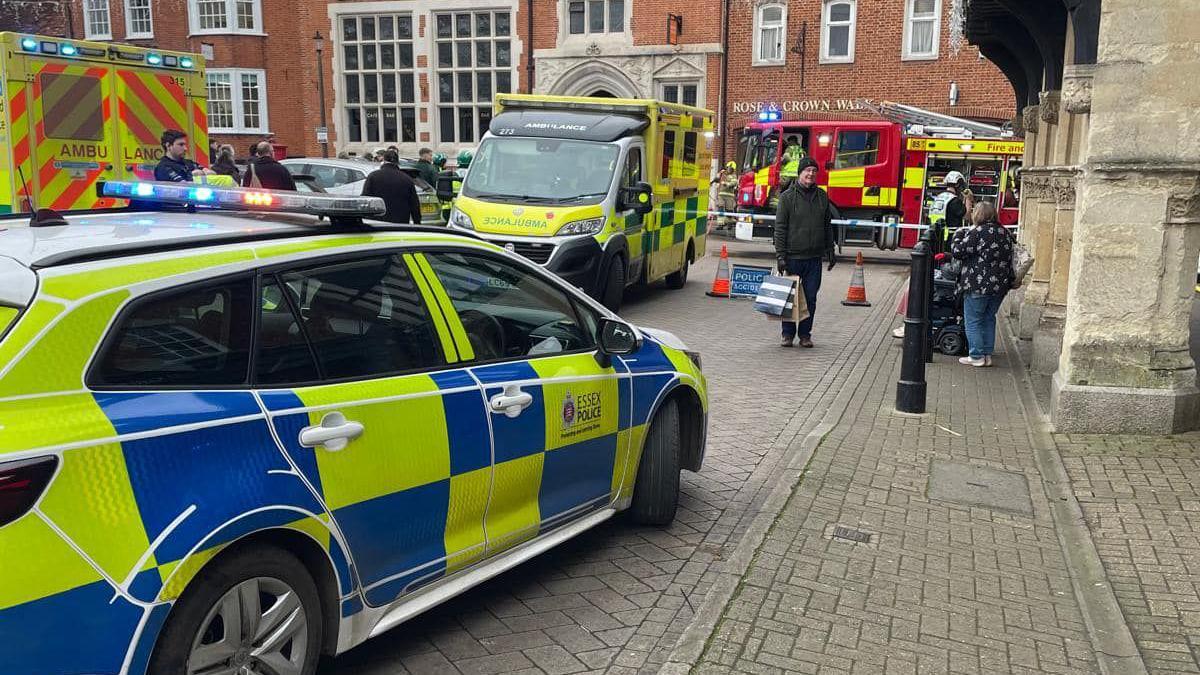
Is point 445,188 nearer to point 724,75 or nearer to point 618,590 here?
point 618,590

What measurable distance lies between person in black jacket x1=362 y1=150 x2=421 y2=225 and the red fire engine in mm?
11330

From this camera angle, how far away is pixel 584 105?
1327 centimetres

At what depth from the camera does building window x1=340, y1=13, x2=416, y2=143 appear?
3284cm

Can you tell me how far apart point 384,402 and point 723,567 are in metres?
2.00

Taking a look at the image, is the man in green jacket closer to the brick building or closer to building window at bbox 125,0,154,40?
the brick building

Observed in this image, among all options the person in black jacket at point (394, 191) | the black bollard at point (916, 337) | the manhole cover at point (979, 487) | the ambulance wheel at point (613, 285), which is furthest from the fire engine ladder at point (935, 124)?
the manhole cover at point (979, 487)

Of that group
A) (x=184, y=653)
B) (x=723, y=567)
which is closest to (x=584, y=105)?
(x=723, y=567)

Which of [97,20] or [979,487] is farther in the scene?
[97,20]

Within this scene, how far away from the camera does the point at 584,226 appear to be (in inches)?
467

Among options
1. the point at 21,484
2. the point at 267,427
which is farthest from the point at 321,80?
the point at 21,484

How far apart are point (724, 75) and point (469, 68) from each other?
8.36 metres

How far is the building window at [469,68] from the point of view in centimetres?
3180

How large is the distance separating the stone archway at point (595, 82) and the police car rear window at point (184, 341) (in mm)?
27566

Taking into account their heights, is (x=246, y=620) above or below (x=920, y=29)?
below
